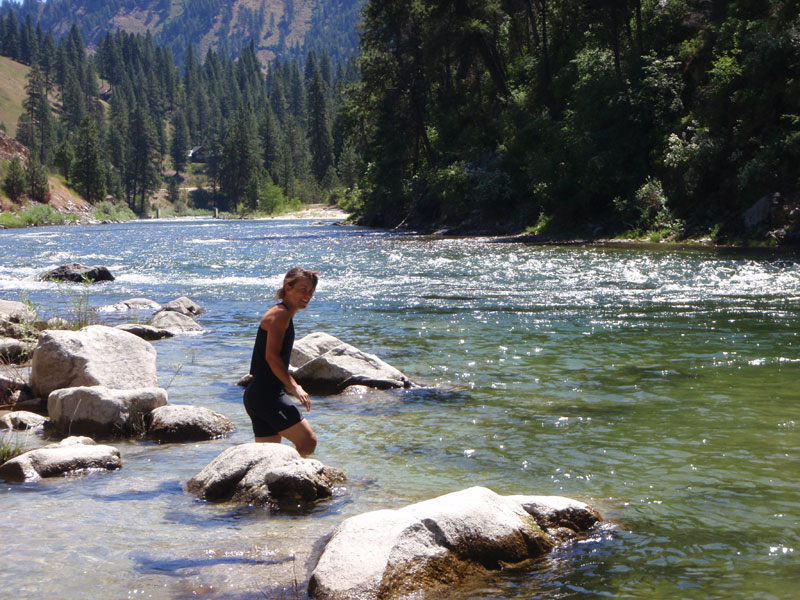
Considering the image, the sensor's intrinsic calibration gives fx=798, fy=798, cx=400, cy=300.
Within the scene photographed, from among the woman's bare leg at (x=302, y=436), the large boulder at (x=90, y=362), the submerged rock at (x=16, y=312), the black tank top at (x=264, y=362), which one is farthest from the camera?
the submerged rock at (x=16, y=312)

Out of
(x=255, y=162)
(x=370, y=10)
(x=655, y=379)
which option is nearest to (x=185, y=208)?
(x=255, y=162)

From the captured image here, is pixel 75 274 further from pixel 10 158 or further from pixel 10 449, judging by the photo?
pixel 10 158

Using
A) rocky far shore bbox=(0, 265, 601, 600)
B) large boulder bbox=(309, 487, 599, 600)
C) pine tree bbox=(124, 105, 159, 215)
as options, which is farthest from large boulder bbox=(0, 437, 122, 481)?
pine tree bbox=(124, 105, 159, 215)

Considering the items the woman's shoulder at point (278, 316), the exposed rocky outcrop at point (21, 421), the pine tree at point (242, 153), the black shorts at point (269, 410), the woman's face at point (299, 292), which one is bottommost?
the exposed rocky outcrop at point (21, 421)

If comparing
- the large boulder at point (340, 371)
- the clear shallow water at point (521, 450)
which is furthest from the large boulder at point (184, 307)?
the large boulder at point (340, 371)

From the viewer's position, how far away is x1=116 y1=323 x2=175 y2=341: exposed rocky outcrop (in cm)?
1502

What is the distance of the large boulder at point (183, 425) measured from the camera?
8789 mm

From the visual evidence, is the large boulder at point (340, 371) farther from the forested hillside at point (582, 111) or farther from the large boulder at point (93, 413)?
the forested hillside at point (582, 111)

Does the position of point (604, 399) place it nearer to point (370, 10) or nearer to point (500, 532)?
point (500, 532)

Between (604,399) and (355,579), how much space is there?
5.78m

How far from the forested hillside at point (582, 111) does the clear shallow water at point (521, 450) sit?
14.7 meters

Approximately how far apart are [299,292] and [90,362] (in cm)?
401

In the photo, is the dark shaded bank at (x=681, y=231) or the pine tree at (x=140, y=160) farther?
the pine tree at (x=140, y=160)

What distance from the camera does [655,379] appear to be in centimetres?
1080
